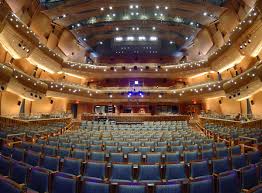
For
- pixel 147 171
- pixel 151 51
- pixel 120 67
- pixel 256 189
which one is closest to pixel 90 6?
pixel 120 67

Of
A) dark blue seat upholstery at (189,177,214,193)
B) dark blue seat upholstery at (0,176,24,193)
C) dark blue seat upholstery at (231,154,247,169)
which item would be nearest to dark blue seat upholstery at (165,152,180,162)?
dark blue seat upholstery at (231,154,247,169)

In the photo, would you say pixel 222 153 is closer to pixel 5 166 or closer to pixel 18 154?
pixel 5 166

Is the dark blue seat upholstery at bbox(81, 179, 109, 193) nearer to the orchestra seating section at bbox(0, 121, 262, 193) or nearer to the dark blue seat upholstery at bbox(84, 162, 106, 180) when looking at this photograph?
the orchestra seating section at bbox(0, 121, 262, 193)

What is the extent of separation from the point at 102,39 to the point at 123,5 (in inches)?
433

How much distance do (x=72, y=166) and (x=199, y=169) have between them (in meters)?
2.86

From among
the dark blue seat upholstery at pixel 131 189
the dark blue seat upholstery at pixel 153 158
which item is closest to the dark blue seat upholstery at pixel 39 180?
the dark blue seat upholstery at pixel 131 189

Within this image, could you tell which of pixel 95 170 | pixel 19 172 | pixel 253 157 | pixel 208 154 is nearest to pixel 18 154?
pixel 19 172

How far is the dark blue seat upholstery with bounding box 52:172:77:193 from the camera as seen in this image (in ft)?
10.6

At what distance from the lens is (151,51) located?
3241 cm

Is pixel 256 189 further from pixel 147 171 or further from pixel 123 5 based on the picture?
pixel 123 5

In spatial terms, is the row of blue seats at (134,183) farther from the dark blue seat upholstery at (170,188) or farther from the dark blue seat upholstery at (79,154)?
the dark blue seat upholstery at (79,154)

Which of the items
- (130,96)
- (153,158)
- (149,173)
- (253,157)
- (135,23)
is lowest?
(149,173)

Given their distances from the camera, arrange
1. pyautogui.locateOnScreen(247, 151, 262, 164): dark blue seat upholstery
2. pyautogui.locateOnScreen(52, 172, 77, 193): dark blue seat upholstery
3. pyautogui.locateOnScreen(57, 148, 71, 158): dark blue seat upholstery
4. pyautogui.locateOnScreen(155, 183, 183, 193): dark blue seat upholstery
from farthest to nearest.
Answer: pyautogui.locateOnScreen(57, 148, 71, 158): dark blue seat upholstery → pyautogui.locateOnScreen(247, 151, 262, 164): dark blue seat upholstery → pyautogui.locateOnScreen(52, 172, 77, 193): dark blue seat upholstery → pyautogui.locateOnScreen(155, 183, 183, 193): dark blue seat upholstery

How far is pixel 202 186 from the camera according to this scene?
322cm
